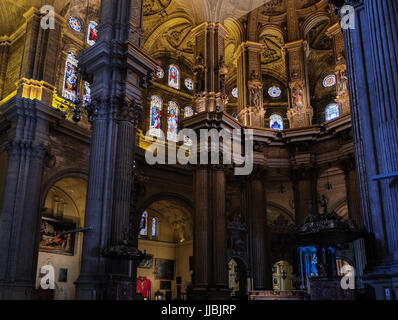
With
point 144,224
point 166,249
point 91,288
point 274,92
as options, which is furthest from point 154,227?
point 91,288

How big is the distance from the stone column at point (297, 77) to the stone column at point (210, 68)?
4.64 metres

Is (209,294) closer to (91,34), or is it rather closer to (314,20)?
(91,34)

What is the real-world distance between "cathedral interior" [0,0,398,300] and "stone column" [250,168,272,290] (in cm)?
8

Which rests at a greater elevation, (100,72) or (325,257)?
(100,72)

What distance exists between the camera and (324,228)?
39.9 ft

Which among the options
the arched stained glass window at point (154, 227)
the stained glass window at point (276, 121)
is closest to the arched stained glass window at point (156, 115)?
the arched stained glass window at point (154, 227)

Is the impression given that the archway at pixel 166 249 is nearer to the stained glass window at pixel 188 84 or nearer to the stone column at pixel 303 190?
the stone column at pixel 303 190

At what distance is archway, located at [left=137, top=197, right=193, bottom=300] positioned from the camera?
30.3 metres

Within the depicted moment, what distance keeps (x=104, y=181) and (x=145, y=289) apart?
1837cm

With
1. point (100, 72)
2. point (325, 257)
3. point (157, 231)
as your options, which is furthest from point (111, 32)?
point (157, 231)

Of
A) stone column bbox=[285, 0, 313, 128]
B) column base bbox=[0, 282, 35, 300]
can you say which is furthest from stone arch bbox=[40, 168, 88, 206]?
stone column bbox=[285, 0, 313, 128]

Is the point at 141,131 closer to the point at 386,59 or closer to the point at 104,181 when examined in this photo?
the point at 104,181

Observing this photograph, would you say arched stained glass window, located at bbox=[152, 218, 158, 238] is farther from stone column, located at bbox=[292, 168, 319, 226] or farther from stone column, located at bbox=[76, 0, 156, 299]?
stone column, located at bbox=[76, 0, 156, 299]

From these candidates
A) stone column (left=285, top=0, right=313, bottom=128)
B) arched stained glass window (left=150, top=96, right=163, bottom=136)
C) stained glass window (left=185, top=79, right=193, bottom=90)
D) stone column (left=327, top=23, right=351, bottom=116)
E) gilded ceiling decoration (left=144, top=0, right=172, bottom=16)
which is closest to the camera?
stone column (left=327, top=23, right=351, bottom=116)
